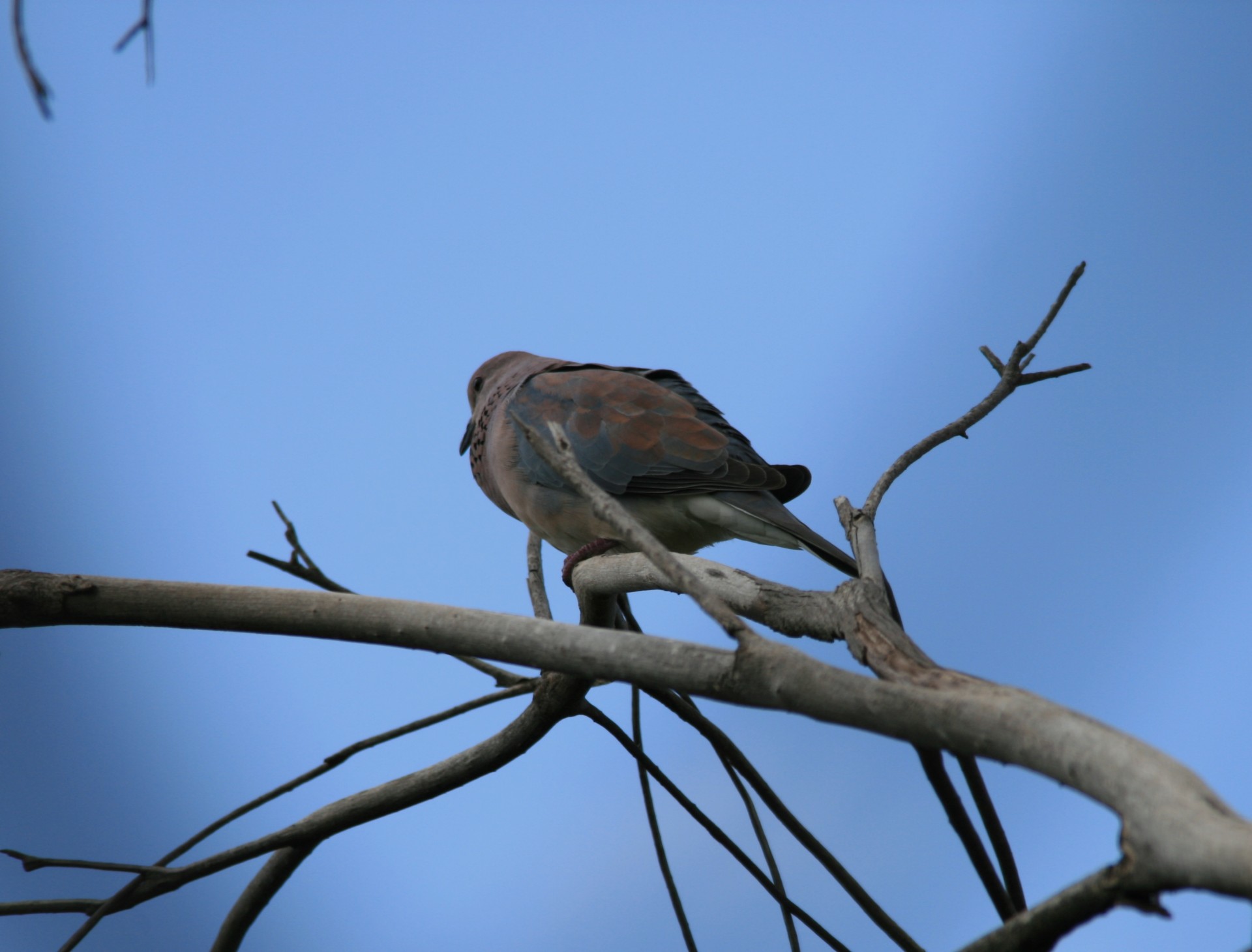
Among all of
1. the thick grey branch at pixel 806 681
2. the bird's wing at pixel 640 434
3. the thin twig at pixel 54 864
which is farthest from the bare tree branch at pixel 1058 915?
the bird's wing at pixel 640 434

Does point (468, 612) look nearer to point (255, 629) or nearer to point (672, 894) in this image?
point (255, 629)

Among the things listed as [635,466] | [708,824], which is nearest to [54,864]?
[708,824]

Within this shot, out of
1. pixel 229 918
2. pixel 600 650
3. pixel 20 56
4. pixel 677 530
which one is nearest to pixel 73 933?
pixel 229 918

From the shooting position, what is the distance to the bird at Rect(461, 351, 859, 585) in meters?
2.39

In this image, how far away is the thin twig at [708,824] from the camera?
1543 mm

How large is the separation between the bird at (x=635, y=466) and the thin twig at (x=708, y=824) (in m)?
0.57

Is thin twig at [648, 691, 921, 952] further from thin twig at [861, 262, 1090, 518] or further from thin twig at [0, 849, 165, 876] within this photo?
thin twig at [0, 849, 165, 876]

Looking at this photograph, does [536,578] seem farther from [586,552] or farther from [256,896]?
[256,896]

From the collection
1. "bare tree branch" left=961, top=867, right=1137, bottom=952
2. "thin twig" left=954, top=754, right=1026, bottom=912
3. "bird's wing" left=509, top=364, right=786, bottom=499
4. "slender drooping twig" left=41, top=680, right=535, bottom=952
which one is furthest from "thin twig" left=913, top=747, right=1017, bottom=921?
"bird's wing" left=509, top=364, right=786, bottom=499

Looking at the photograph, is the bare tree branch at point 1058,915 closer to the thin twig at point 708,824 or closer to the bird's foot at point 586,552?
the thin twig at point 708,824

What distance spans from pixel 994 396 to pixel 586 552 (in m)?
1.07

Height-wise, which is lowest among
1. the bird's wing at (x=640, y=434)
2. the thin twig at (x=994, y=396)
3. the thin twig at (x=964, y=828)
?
the thin twig at (x=964, y=828)

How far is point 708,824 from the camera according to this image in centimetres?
169

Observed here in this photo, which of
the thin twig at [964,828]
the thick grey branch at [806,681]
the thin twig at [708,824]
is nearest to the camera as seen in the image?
A: the thick grey branch at [806,681]
